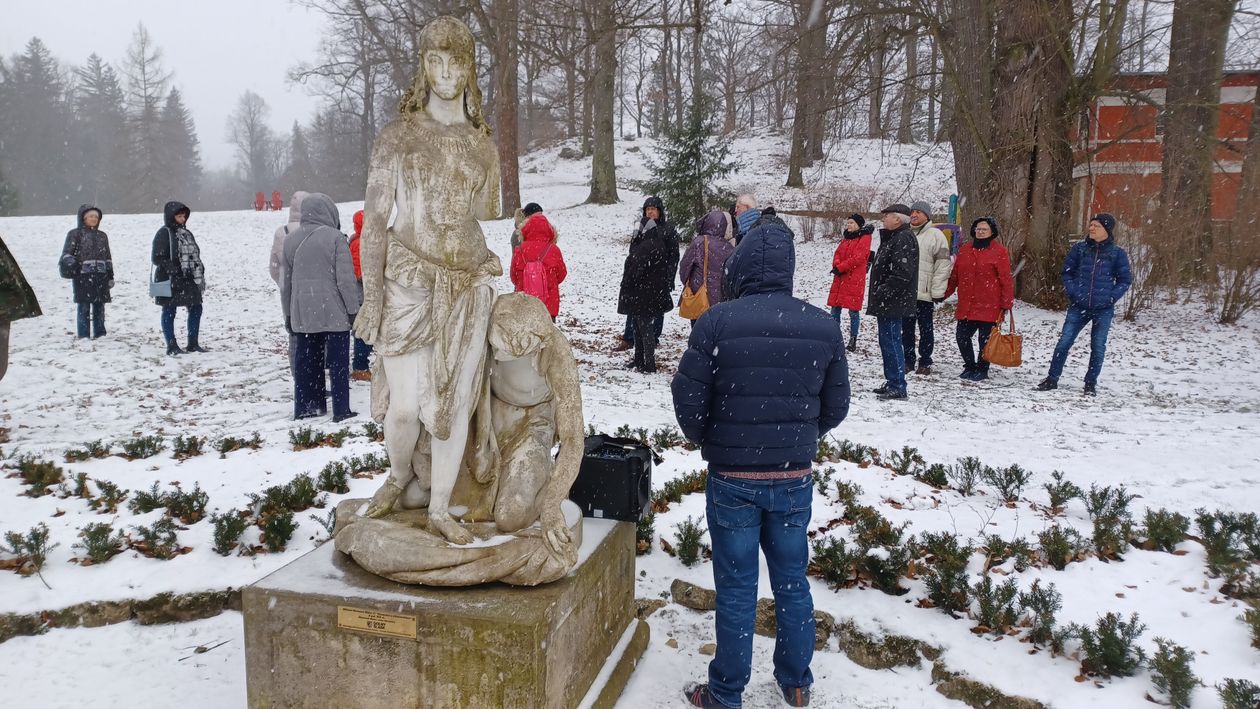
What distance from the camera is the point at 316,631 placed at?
10.1ft

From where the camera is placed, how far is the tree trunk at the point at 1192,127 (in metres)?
12.7

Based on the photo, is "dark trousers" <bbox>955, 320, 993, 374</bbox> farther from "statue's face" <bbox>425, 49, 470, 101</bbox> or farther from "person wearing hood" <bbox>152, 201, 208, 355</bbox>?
"person wearing hood" <bbox>152, 201, 208, 355</bbox>

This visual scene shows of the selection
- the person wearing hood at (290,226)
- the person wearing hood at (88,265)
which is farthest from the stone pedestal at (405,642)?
the person wearing hood at (88,265)

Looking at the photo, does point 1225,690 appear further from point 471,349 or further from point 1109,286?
point 1109,286

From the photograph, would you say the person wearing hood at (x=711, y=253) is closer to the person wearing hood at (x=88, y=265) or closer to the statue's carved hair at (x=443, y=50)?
the statue's carved hair at (x=443, y=50)

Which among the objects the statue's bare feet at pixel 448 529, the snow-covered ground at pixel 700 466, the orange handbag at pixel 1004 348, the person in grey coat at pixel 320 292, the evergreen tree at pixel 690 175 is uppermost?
the evergreen tree at pixel 690 175

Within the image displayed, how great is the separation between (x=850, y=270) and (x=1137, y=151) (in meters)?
14.7

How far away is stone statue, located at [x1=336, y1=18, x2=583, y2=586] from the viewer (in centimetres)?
318

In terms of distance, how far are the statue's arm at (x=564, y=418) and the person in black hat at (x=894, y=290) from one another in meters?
5.63

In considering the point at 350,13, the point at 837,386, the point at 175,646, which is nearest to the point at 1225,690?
the point at 837,386

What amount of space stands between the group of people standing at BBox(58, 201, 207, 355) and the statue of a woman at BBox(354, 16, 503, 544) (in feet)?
26.1

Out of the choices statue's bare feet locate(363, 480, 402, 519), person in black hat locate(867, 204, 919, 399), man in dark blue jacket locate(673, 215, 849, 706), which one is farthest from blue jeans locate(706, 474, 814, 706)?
person in black hat locate(867, 204, 919, 399)

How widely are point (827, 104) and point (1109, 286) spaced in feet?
21.3

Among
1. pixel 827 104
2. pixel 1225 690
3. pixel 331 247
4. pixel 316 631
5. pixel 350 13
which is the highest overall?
pixel 350 13
